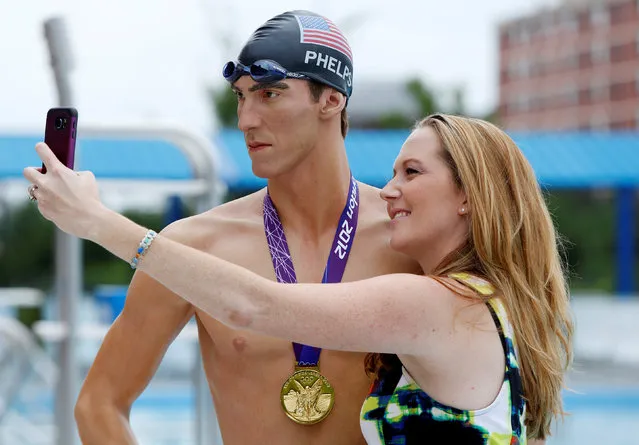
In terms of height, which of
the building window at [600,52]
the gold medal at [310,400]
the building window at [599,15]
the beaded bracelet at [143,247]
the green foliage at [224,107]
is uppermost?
the building window at [599,15]

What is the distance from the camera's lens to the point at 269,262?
98.3 inches

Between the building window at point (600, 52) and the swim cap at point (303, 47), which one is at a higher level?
the building window at point (600, 52)

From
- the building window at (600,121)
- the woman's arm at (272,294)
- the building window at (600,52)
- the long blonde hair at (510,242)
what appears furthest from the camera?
the building window at (600,121)

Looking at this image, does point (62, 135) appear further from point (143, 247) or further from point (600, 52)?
point (600, 52)

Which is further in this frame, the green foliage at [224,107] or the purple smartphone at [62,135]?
the green foliage at [224,107]

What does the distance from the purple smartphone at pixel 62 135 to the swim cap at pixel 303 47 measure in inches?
24.5

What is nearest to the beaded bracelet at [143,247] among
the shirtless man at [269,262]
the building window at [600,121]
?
the shirtless man at [269,262]

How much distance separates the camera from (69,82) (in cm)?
439

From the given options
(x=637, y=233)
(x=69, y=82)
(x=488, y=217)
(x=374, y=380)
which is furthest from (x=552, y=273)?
(x=637, y=233)

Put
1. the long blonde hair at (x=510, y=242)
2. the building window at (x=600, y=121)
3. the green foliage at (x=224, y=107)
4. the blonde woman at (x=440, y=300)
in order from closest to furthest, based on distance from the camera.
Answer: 1. the blonde woman at (x=440, y=300)
2. the long blonde hair at (x=510, y=242)
3. the green foliage at (x=224, y=107)
4. the building window at (x=600, y=121)

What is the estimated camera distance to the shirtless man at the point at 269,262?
239cm

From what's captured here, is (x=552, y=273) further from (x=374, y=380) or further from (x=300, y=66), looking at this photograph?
(x=300, y=66)

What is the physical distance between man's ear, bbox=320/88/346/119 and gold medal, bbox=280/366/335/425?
62cm

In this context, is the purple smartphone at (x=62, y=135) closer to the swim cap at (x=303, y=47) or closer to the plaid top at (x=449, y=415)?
the swim cap at (x=303, y=47)
